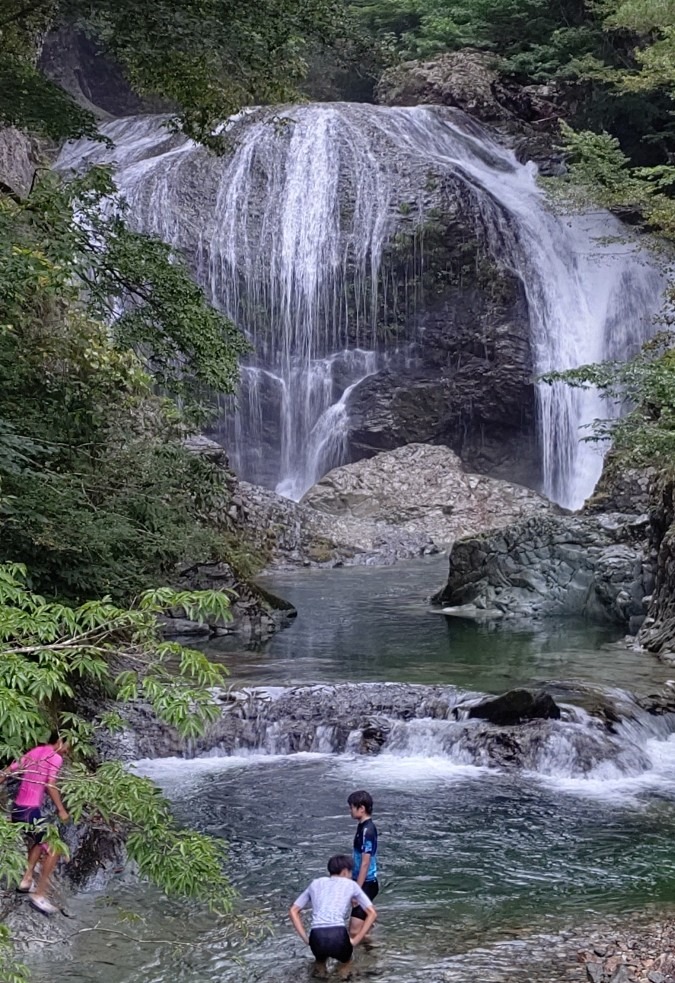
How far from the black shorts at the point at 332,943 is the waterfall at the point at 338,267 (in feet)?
72.2

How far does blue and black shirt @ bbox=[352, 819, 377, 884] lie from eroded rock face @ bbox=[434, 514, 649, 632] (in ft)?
36.2

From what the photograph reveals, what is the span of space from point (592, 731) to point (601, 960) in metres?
4.34

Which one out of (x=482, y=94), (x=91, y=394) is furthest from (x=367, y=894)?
(x=482, y=94)

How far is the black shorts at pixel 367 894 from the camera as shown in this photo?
5993 millimetres

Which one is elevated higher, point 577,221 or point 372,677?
point 577,221

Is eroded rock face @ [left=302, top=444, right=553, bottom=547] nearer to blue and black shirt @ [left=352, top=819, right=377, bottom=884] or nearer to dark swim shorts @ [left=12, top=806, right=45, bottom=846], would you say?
blue and black shirt @ [left=352, top=819, right=377, bottom=884]

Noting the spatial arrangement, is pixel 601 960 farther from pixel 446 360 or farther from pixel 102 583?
pixel 446 360

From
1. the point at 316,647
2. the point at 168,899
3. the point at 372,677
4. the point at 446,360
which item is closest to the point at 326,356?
the point at 446,360

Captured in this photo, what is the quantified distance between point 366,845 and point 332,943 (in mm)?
730

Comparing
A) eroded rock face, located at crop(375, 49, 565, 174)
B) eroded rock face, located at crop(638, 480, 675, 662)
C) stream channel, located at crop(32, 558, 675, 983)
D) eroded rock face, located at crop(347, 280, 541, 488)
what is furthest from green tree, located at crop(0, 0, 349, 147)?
eroded rock face, located at crop(375, 49, 565, 174)

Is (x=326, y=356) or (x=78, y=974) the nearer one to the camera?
(x=78, y=974)

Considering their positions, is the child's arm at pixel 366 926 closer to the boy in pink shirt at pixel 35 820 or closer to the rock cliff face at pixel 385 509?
the boy in pink shirt at pixel 35 820

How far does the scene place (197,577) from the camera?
16359 mm

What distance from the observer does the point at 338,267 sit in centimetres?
2892
